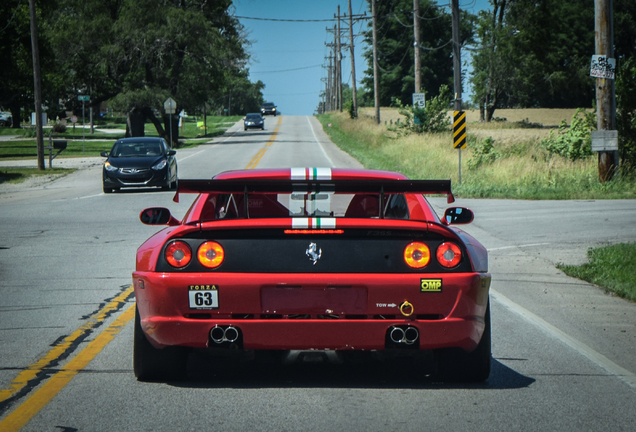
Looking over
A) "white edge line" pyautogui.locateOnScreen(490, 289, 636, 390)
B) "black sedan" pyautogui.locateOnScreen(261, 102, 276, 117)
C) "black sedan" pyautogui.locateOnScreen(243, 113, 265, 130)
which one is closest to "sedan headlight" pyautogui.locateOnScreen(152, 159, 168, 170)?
"white edge line" pyautogui.locateOnScreen(490, 289, 636, 390)

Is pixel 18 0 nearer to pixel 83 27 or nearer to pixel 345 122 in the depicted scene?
pixel 83 27

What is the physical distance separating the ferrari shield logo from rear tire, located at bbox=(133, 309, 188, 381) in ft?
3.40

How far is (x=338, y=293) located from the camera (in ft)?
15.4

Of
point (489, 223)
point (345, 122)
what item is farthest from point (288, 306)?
point (345, 122)

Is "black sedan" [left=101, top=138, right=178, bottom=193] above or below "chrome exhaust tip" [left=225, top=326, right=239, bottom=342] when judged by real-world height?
above

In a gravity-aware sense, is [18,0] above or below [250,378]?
above

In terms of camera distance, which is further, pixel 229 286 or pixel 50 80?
pixel 50 80

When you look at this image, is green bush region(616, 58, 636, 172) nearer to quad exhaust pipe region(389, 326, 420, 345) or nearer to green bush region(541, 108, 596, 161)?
green bush region(541, 108, 596, 161)

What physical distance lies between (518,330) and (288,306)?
2.97 metres

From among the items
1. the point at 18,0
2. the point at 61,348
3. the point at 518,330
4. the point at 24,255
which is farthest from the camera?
the point at 18,0

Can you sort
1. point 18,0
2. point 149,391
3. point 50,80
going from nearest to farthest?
point 149,391 → point 18,0 → point 50,80

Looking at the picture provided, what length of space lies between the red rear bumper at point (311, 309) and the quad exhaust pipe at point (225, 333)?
0.09 feet

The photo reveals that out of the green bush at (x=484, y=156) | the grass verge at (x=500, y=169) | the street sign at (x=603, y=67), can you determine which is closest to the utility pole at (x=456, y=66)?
the green bush at (x=484, y=156)

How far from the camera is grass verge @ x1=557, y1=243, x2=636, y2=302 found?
9.04 metres
